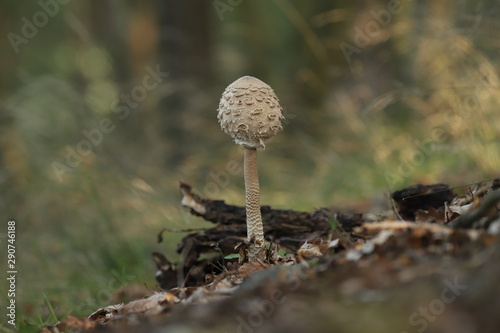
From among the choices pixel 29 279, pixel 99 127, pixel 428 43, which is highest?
pixel 428 43

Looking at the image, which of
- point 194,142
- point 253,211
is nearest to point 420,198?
point 253,211

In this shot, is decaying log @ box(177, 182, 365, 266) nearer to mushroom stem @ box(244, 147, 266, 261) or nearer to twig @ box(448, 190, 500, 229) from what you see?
mushroom stem @ box(244, 147, 266, 261)

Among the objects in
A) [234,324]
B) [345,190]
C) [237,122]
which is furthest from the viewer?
[345,190]

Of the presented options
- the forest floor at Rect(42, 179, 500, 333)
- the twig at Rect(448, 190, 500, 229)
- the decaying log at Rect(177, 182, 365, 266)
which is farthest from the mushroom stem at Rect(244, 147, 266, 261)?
the twig at Rect(448, 190, 500, 229)

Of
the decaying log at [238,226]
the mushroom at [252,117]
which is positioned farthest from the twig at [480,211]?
the decaying log at [238,226]

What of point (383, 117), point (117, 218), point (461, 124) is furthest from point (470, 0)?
point (117, 218)

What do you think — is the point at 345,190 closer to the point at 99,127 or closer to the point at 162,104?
the point at 99,127

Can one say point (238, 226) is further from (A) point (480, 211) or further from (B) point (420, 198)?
(A) point (480, 211)
